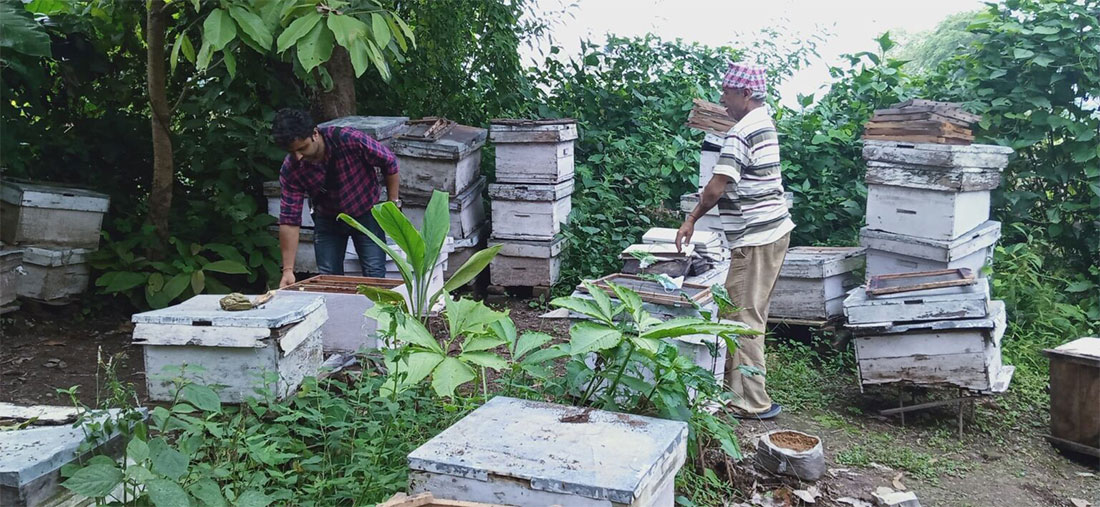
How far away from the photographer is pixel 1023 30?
7.02 meters

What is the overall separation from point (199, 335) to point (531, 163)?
3.93 meters

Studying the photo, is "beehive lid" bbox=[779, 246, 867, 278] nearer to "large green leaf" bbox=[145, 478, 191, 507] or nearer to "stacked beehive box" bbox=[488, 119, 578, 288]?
"stacked beehive box" bbox=[488, 119, 578, 288]

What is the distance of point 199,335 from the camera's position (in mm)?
3271

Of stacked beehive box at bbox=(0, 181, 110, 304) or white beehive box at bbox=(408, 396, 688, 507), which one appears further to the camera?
stacked beehive box at bbox=(0, 181, 110, 304)

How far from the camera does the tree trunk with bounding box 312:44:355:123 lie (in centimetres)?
716

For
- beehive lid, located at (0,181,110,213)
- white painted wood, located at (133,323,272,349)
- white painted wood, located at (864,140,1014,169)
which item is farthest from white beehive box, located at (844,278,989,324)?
beehive lid, located at (0,181,110,213)

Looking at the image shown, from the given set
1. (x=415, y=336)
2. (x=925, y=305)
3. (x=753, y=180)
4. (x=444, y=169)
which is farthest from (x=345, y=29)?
(x=925, y=305)

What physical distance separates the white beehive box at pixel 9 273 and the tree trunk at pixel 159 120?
919 mm

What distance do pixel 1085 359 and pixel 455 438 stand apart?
3853mm

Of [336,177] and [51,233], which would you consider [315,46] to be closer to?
[336,177]

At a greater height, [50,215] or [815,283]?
[50,215]

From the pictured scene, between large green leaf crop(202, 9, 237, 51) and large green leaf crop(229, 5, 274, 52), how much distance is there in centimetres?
4

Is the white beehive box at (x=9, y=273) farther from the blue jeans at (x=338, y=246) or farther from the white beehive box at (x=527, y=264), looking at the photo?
the white beehive box at (x=527, y=264)

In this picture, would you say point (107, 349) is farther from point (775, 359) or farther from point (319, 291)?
point (775, 359)
